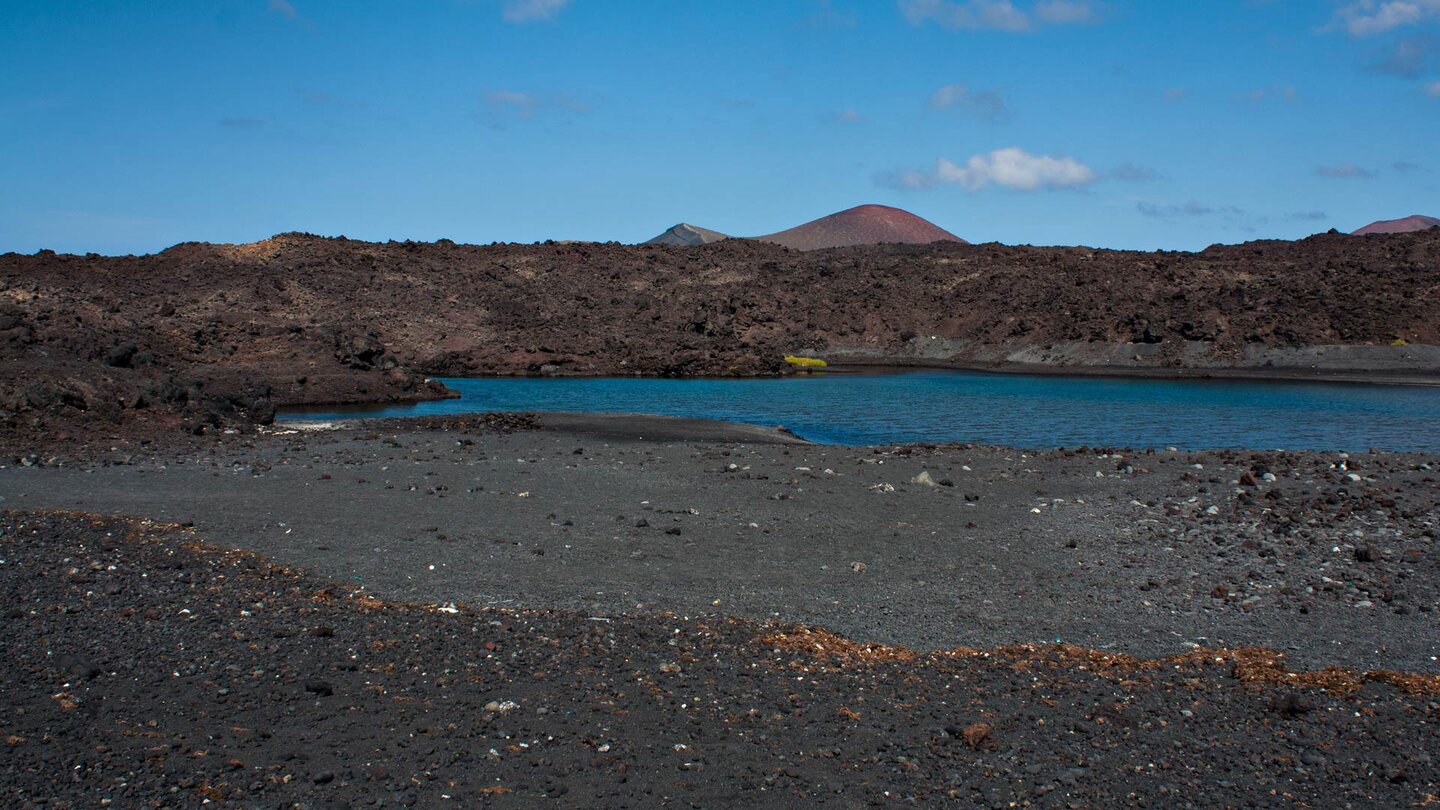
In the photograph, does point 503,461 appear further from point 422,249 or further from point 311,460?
point 422,249

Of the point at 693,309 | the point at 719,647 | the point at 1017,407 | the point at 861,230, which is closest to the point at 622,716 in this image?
the point at 719,647

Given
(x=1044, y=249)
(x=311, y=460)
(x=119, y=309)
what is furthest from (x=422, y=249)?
(x=311, y=460)

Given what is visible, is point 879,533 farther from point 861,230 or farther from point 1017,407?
point 861,230

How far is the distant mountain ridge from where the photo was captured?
110812 mm

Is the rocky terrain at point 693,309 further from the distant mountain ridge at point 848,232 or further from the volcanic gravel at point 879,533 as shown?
the distant mountain ridge at point 848,232

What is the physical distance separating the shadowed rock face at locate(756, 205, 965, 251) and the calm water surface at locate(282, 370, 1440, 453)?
66924 millimetres

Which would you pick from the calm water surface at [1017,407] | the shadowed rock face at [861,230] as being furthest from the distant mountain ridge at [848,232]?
the calm water surface at [1017,407]

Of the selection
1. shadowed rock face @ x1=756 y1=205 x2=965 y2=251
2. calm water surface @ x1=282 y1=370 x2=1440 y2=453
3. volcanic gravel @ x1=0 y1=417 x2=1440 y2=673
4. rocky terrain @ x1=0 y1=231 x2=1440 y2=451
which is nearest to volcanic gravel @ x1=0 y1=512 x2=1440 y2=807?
volcanic gravel @ x1=0 y1=417 x2=1440 y2=673

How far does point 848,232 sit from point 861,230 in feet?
5.36

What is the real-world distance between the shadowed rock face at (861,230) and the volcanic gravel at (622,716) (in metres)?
103

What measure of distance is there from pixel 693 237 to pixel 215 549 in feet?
338

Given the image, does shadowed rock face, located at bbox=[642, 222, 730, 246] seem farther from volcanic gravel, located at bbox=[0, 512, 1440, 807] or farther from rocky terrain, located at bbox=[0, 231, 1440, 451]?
volcanic gravel, located at bbox=[0, 512, 1440, 807]

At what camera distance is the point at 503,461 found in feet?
57.8

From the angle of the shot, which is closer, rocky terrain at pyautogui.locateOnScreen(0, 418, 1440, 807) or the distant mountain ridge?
rocky terrain at pyautogui.locateOnScreen(0, 418, 1440, 807)
